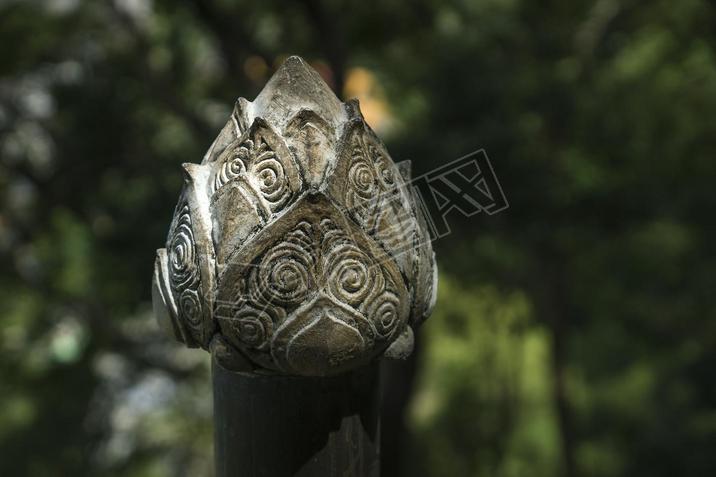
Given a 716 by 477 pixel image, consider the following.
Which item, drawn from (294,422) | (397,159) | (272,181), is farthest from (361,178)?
(397,159)

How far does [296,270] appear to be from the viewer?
140 centimetres

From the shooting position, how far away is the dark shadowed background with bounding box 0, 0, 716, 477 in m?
4.19

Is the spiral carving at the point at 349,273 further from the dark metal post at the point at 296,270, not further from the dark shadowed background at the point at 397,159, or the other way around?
the dark shadowed background at the point at 397,159

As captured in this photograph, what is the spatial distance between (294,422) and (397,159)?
2.25 metres

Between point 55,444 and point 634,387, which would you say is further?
point 634,387

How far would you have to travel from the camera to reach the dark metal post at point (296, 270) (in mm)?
1407

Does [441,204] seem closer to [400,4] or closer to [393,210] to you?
[393,210]

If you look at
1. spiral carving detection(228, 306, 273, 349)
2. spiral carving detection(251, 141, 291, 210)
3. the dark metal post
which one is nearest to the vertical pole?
the dark metal post

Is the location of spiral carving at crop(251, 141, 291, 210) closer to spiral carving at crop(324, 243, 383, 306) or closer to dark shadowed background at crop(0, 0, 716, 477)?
spiral carving at crop(324, 243, 383, 306)

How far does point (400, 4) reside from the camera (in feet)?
16.6

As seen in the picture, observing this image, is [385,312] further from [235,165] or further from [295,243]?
[235,165]

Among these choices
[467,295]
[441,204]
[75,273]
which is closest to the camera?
[441,204]

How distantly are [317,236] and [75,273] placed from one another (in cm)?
341

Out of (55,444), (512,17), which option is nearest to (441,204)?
(512,17)
